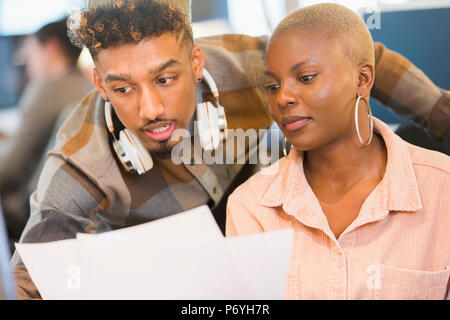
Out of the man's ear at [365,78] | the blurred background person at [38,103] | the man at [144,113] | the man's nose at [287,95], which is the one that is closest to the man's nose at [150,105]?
the man at [144,113]

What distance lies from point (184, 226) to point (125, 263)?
13cm

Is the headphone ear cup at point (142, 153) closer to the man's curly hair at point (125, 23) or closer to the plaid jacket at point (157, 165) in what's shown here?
the plaid jacket at point (157, 165)

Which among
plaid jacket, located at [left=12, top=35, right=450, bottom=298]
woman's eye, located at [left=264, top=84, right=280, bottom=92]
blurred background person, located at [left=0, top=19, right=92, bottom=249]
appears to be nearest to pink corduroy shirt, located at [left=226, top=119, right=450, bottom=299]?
plaid jacket, located at [left=12, top=35, right=450, bottom=298]

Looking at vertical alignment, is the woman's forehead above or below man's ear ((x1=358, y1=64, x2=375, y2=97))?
above

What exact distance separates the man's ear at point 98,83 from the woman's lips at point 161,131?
0.36ft

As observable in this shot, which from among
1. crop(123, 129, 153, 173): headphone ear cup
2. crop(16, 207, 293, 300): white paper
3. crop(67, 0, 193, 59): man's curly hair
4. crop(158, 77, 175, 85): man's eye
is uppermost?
crop(67, 0, 193, 59): man's curly hair

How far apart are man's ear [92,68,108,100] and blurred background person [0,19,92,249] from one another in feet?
0.07

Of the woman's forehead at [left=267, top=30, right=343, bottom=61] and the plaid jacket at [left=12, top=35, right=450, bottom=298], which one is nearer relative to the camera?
the woman's forehead at [left=267, top=30, right=343, bottom=61]

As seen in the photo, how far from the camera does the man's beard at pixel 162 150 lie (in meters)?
0.93

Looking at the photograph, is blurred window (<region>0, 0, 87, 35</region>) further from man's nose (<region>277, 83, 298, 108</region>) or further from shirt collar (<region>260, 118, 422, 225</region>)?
shirt collar (<region>260, 118, 422, 225</region>)

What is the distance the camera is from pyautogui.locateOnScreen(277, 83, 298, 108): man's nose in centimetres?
85

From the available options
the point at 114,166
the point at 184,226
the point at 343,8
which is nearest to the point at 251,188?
the point at 184,226

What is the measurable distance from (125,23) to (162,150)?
253 mm
